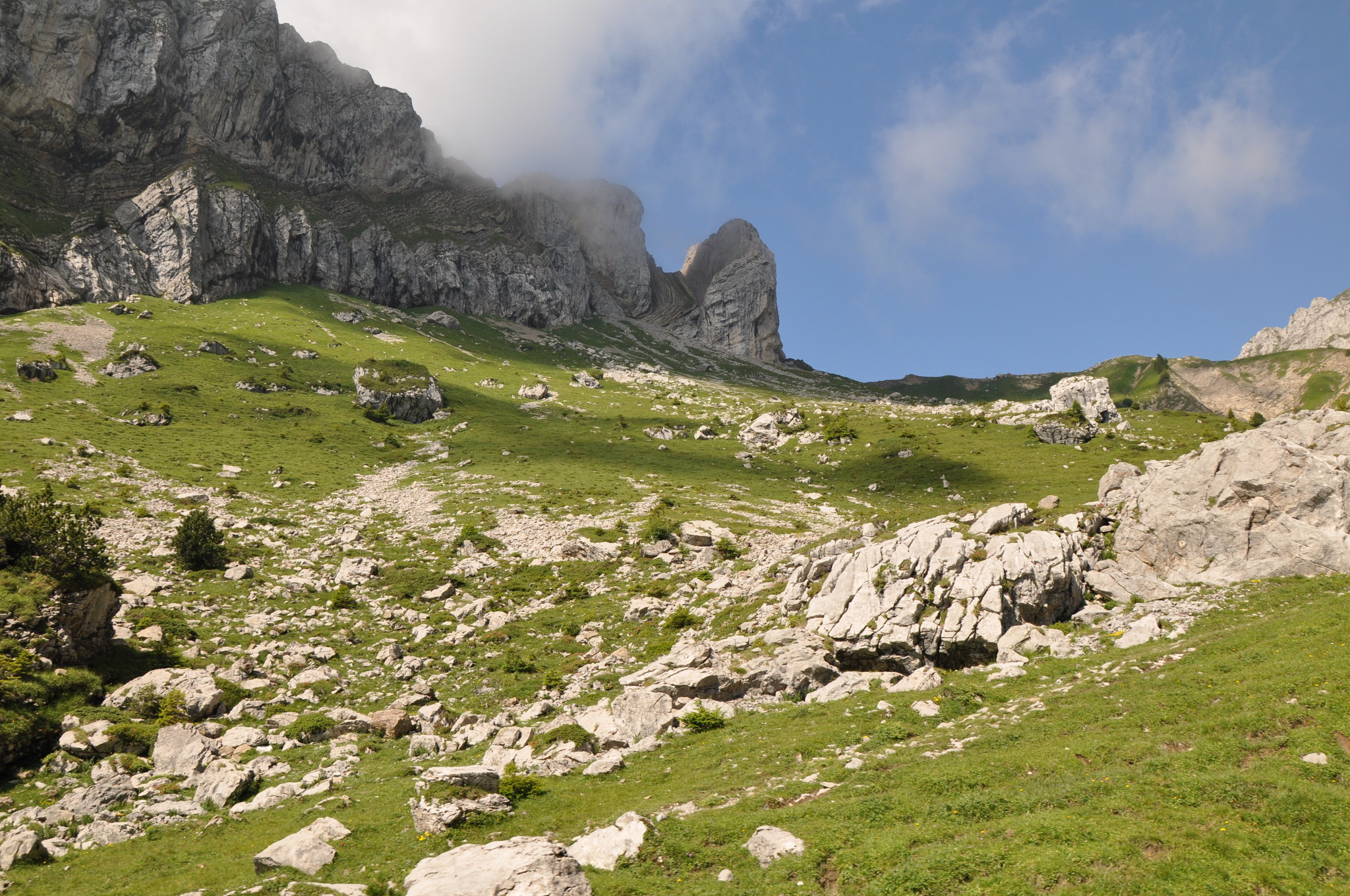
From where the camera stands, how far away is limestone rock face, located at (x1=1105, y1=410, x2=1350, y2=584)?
1149 inches

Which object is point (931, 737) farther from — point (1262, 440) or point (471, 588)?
point (471, 588)

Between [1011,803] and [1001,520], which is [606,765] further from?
[1001,520]

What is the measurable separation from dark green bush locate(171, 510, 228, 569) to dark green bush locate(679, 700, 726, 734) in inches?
1481

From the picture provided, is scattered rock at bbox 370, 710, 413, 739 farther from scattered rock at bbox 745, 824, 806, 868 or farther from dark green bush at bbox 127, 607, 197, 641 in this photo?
scattered rock at bbox 745, 824, 806, 868

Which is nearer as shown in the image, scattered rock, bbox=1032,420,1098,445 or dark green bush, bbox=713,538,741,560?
dark green bush, bbox=713,538,741,560

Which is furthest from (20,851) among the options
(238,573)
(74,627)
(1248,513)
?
(1248,513)

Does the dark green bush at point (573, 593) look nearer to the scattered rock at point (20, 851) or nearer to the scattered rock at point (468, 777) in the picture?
the scattered rock at point (468, 777)

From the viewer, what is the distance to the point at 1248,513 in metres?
30.7

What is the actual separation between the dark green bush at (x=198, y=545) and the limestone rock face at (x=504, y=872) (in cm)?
3900

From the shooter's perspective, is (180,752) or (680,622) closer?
(180,752)

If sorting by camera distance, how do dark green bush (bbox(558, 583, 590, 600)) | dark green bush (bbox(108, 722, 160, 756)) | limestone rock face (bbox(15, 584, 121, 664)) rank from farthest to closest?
dark green bush (bbox(558, 583, 590, 600)) < limestone rock face (bbox(15, 584, 121, 664)) < dark green bush (bbox(108, 722, 160, 756))

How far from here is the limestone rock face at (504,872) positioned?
13.6 metres

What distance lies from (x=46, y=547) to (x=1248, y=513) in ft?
192

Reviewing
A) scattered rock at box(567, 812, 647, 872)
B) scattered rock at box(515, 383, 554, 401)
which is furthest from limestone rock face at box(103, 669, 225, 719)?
scattered rock at box(515, 383, 554, 401)
